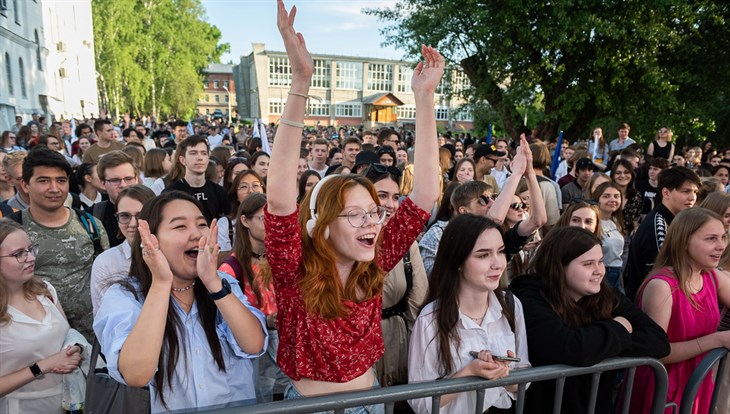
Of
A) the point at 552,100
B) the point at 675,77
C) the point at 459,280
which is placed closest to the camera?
the point at 459,280

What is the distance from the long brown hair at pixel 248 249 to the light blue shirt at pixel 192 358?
84 cm

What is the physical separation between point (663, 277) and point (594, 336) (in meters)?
1.02

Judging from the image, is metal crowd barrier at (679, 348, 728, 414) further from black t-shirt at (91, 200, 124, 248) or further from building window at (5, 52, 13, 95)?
building window at (5, 52, 13, 95)

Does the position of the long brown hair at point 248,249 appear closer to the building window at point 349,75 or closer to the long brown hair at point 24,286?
the long brown hair at point 24,286

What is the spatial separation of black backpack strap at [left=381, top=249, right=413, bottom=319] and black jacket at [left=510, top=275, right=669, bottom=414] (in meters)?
0.72

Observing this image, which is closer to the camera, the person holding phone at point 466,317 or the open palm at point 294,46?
the open palm at point 294,46

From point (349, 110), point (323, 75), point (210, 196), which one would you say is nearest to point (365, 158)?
point (210, 196)

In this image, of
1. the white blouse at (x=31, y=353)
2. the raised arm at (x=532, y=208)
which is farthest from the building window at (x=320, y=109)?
the white blouse at (x=31, y=353)

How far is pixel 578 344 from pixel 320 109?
72.0 meters

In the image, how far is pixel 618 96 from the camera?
15930 millimetres

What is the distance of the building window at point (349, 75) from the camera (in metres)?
72.7

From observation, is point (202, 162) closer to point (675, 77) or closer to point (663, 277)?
point (663, 277)

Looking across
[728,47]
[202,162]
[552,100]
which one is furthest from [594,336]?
[728,47]

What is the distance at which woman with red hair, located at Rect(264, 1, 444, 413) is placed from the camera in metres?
1.81
